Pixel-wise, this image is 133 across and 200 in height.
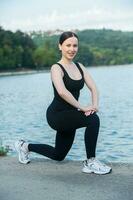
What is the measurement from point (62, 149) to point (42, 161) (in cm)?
54

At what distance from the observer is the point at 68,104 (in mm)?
7004

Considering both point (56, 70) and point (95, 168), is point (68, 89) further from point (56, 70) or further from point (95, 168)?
point (95, 168)

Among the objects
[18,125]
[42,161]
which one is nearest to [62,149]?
[42,161]

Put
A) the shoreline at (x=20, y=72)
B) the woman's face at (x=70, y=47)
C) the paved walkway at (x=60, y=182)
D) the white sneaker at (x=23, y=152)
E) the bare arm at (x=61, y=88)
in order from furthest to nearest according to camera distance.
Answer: the shoreline at (x=20, y=72) → the white sneaker at (x=23, y=152) → the woman's face at (x=70, y=47) → the bare arm at (x=61, y=88) → the paved walkway at (x=60, y=182)

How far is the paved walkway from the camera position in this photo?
5.89 meters

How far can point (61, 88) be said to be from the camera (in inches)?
268

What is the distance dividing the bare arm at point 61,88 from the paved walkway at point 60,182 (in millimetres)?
931

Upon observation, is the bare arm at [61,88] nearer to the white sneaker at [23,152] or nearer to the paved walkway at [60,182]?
the paved walkway at [60,182]

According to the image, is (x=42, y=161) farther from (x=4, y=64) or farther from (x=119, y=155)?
(x=4, y=64)

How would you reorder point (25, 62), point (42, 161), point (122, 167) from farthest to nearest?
point (25, 62)
point (42, 161)
point (122, 167)

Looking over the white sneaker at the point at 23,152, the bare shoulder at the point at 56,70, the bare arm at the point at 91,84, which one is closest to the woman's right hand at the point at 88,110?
the bare arm at the point at 91,84

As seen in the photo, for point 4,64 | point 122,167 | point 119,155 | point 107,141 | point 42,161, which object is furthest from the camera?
point 4,64

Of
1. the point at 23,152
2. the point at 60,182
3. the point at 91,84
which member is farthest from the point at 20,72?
the point at 60,182

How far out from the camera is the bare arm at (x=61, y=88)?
6789 mm
